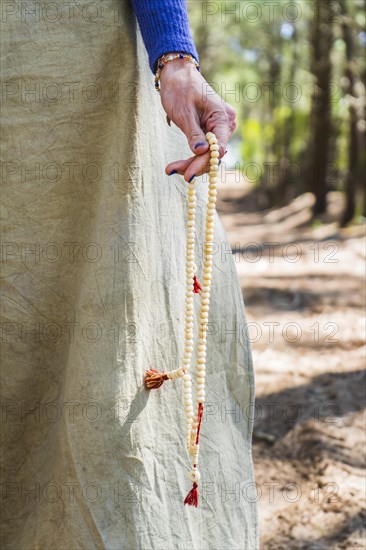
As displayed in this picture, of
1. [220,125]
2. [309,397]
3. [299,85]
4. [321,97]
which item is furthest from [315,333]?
[299,85]

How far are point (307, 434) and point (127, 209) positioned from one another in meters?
2.13

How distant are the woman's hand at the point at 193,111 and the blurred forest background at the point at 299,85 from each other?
4.13m

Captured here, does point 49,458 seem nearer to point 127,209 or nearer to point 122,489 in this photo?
point 122,489

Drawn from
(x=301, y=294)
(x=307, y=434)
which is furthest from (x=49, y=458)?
(x=301, y=294)

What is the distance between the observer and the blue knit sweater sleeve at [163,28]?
159cm

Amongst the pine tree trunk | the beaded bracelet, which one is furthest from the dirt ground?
the pine tree trunk

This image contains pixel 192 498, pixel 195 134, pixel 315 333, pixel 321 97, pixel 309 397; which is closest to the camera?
pixel 195 134

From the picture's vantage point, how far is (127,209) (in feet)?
5.64

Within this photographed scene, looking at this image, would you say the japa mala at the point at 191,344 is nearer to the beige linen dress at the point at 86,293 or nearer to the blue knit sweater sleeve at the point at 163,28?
the beige linen dress at the point at 86,293

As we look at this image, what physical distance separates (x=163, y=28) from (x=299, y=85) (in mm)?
14588

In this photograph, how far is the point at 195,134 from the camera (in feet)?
5.04

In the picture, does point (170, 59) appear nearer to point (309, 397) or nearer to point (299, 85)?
point (309, 397)

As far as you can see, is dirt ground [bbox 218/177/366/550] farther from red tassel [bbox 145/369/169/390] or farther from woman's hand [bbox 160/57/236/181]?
woman's hand [bbox 160/57/236/181]

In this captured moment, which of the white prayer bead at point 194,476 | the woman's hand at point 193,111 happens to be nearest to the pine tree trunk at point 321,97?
the woman's hand at point 193,111
